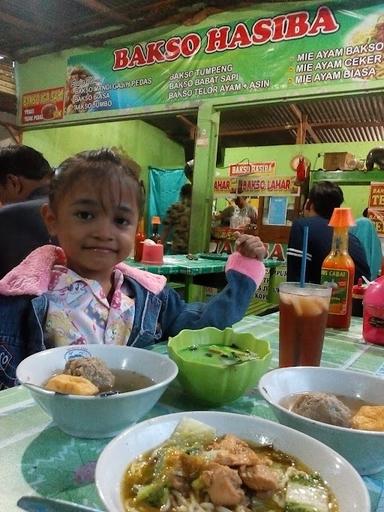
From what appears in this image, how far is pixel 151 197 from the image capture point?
26.0 ft

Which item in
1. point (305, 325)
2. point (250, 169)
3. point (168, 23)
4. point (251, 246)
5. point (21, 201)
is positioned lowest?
point (305, 325)

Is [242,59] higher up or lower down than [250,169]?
higher up

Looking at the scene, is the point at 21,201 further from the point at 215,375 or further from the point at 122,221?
the point at 215,375


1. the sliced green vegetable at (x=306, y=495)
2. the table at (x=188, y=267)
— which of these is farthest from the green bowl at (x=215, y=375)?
the table at (x=188, y=267)

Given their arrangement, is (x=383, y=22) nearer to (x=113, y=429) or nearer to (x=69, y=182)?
(x=69, y=182)

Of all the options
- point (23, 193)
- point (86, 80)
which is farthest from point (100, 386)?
point (86, 80)

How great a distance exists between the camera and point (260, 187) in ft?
17.8

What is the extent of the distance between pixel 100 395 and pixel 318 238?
9.18ft

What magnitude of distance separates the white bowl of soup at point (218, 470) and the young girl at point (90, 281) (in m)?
0.67

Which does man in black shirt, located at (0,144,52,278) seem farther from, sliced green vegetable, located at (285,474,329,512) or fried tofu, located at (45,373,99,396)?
sliced green vegetable, located at (285,474,329,512)

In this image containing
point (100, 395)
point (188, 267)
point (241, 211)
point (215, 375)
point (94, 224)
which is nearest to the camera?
point (100, 395)

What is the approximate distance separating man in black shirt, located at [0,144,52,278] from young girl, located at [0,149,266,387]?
45.7 inches

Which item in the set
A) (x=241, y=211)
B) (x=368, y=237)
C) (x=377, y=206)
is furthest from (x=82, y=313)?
(x=241, y=211)

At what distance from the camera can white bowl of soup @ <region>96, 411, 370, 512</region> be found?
0.48 metres
